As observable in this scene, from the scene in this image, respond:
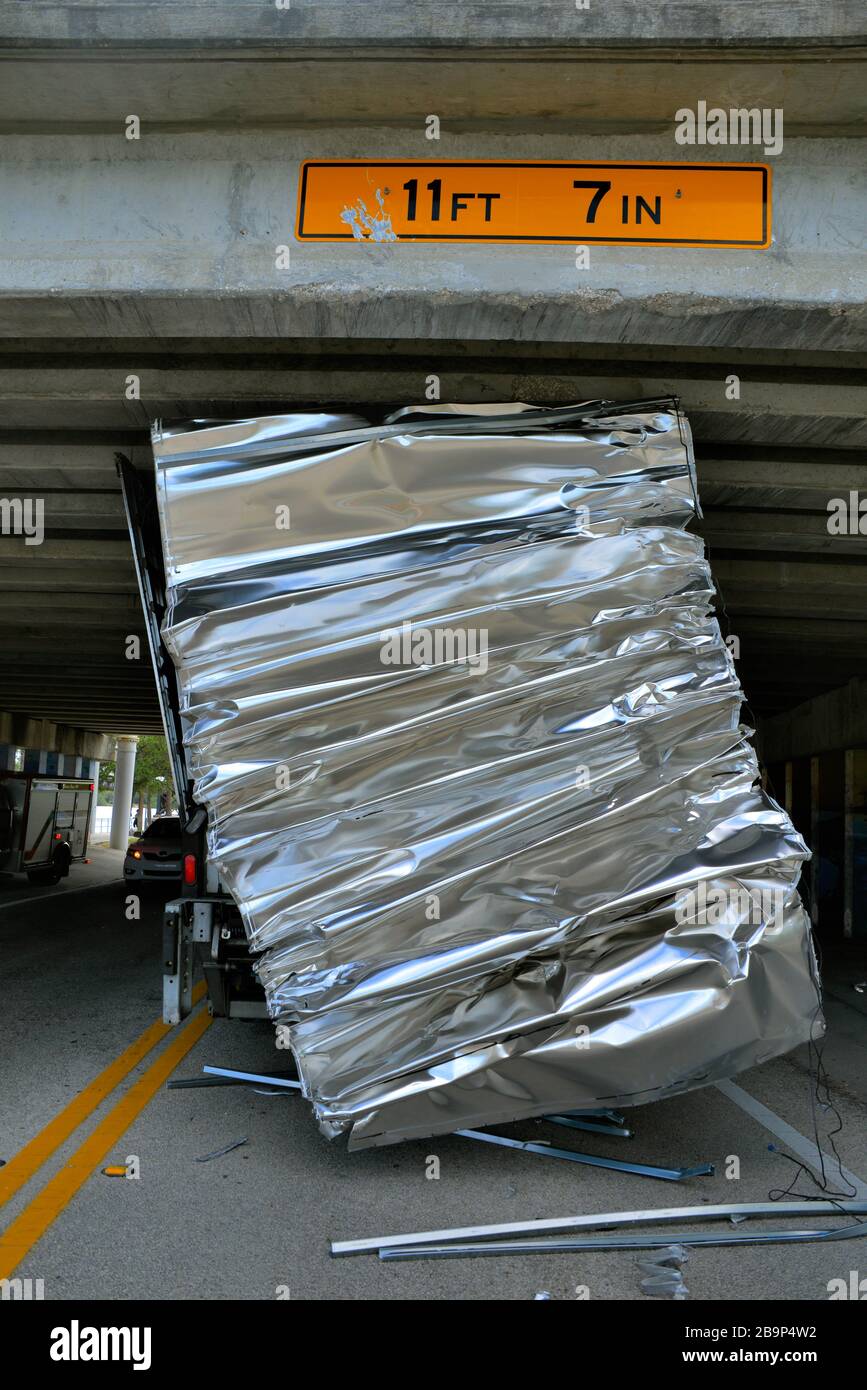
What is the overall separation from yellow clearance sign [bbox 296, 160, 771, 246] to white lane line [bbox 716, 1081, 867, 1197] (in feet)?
13.9

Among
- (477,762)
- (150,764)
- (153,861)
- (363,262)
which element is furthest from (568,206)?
(150,764)

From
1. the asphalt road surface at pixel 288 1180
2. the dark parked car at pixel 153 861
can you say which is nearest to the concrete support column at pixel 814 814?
the asphalt road surface at pixel 288 1180

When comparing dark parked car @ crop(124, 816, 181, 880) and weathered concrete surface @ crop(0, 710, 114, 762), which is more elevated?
weathered concrete surface @ crop(0, 710, 114, 762)

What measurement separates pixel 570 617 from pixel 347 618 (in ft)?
3.39

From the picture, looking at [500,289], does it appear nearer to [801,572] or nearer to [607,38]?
[607,38]

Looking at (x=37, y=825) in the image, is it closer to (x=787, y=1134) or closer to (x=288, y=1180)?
(x=288, y=1180)

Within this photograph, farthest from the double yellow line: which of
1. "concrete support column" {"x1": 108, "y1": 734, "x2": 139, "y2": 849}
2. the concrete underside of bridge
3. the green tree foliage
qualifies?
the green tree foliage

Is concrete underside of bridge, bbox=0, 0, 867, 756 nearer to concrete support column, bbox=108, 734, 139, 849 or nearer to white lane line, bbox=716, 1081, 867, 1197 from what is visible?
white lane line, bbox=716, 1081, 867, 1197

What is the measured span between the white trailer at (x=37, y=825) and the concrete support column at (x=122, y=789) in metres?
15.4

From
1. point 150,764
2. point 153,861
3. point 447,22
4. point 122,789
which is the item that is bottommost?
point 150,764

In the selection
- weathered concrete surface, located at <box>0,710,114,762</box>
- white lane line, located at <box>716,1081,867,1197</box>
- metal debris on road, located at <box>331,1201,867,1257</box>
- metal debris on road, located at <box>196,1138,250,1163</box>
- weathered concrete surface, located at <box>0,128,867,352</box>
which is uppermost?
weathered concrete surface, located at <box>0,128,867,352</box>

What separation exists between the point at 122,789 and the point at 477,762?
1439 inches

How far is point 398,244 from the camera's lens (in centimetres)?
432

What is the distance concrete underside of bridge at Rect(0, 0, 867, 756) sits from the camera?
395 cm
